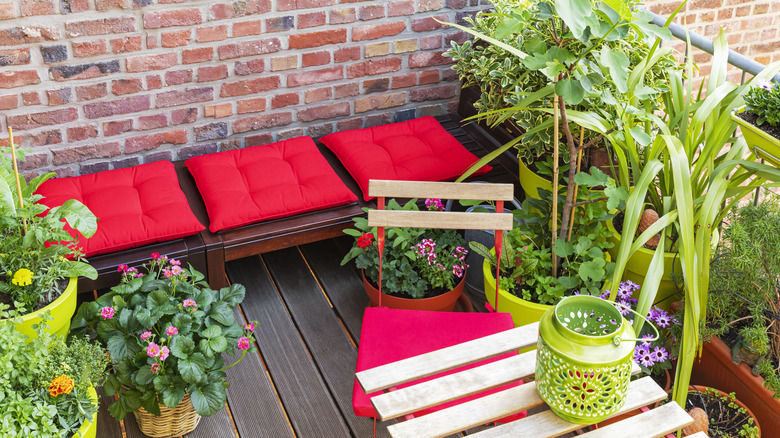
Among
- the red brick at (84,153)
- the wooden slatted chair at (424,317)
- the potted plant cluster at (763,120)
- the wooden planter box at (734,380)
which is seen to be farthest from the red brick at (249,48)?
the wooden planter box at (734,380)

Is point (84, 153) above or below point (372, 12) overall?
below

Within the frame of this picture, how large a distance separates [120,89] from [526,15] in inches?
73.0

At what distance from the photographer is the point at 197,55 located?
10.5ft

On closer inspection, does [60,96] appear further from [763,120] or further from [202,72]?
[763,120]

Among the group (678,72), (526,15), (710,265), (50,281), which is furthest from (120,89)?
(710,265)

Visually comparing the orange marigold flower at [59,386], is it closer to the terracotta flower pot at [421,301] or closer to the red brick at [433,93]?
the terracotta flower pot at [421,301]

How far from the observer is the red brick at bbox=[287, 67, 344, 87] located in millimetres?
3418

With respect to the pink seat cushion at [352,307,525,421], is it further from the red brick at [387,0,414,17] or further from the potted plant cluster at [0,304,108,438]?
the red brick at [387,0,414,17]

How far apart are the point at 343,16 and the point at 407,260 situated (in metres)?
1.25

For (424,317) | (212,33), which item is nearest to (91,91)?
(212,33)

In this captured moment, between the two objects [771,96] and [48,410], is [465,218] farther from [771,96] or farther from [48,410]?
[48,410]

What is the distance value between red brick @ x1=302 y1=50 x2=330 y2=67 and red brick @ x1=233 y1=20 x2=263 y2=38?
0.82 ft

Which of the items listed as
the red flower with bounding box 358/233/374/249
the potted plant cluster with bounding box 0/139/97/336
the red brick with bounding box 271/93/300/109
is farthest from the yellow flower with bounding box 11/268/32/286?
the red brick with bounding box 271/93/300/109

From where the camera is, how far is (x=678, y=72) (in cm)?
251
